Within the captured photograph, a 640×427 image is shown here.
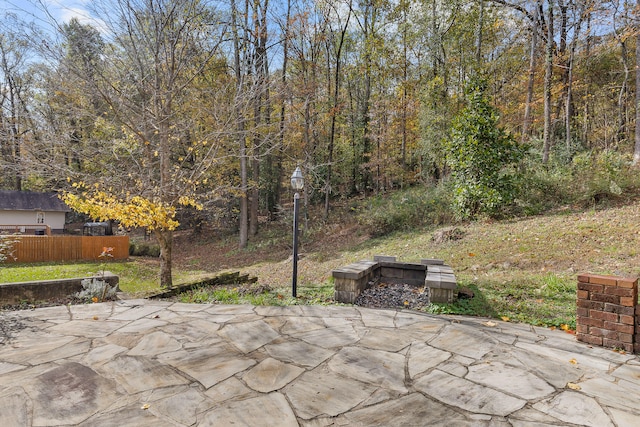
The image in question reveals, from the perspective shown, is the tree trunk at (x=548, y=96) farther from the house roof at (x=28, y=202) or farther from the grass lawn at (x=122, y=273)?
the house roof at (x=28, y=202)

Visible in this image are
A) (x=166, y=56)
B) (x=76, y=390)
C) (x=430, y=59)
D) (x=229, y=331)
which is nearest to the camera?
(x=76, y=390)

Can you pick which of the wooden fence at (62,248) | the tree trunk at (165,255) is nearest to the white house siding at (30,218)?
the wooden fence at (62,248)

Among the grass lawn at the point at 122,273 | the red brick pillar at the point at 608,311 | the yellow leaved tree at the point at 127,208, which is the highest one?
the yellow leaved tree at the point at 127,208

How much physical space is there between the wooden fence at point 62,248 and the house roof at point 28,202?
8245 mm

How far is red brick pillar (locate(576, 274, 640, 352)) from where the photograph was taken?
2617 mm

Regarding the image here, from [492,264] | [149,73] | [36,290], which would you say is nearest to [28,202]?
[149,73]

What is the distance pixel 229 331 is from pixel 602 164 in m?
9.63

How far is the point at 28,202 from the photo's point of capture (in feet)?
65.5

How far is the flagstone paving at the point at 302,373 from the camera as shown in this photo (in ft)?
6.00

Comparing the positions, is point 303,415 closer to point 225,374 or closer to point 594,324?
point 225,374

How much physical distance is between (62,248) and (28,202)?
10429 millimetres

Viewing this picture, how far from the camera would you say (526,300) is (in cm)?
421

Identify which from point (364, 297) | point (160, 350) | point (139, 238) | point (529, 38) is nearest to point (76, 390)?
point (160, 350)

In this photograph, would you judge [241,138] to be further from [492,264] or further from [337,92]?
[337,92]
